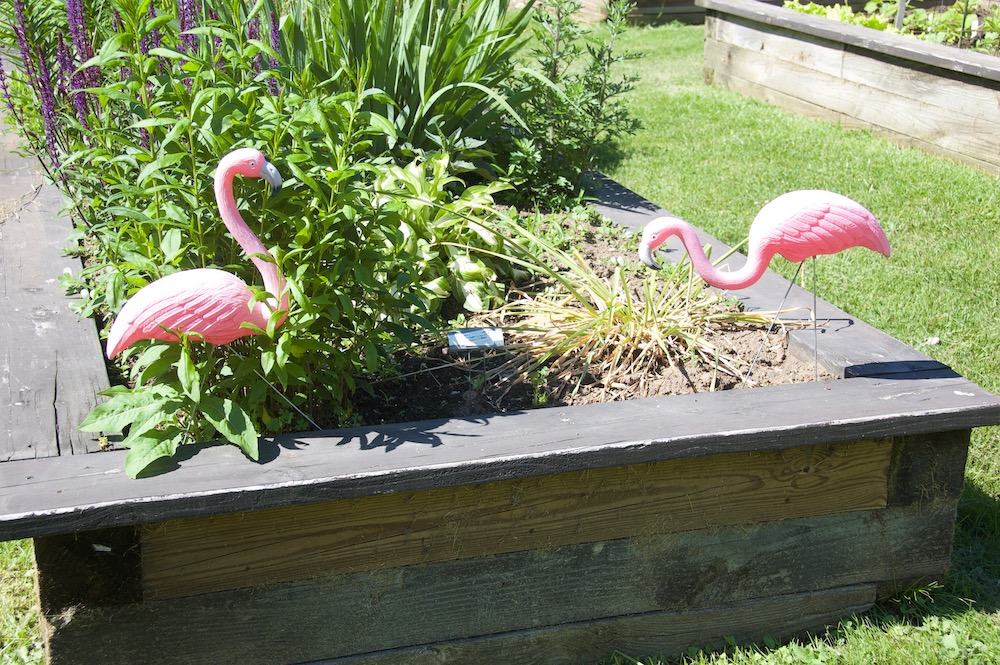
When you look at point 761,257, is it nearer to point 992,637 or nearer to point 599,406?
point 599,406

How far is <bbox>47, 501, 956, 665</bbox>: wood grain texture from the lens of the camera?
2.20 m

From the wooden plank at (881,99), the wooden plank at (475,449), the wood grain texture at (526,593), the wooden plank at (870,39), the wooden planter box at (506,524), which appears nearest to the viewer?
the wooden plank at (475,449)

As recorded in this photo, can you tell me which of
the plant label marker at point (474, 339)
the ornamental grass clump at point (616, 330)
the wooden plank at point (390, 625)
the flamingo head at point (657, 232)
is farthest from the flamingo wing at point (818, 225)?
the wooden plank at point (390, 625)

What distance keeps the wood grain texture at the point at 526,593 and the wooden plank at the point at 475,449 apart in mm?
291

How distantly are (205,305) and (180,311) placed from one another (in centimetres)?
5

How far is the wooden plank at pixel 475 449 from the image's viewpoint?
6.51 ft

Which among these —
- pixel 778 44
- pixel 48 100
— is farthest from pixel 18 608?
pixel 778 44

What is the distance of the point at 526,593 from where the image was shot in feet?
7.90

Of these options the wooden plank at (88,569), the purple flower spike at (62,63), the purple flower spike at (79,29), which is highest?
the purple flower spike at (79,29)

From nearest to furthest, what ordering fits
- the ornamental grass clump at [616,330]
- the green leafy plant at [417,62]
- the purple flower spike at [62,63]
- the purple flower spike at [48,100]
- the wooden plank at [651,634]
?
the wooden plank at [651,634]
the ornamental grass clump at [616,330]
the purple flower spike at [48,100]
the purple flower spike at [62,63]
the green leafy plant at [417,62]

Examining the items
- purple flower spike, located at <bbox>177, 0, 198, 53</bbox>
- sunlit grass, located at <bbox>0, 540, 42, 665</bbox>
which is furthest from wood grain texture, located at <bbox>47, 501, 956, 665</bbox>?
purple flower spike, located at <bbox>177, 0, 198, 53</bbox>

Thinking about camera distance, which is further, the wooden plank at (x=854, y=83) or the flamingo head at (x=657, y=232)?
the wooden plank at (x=854, y=83)

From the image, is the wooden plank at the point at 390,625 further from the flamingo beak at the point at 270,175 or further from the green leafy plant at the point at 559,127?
the green leafy plant at the point at 559,127

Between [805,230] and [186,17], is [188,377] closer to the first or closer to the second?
[805,230]
